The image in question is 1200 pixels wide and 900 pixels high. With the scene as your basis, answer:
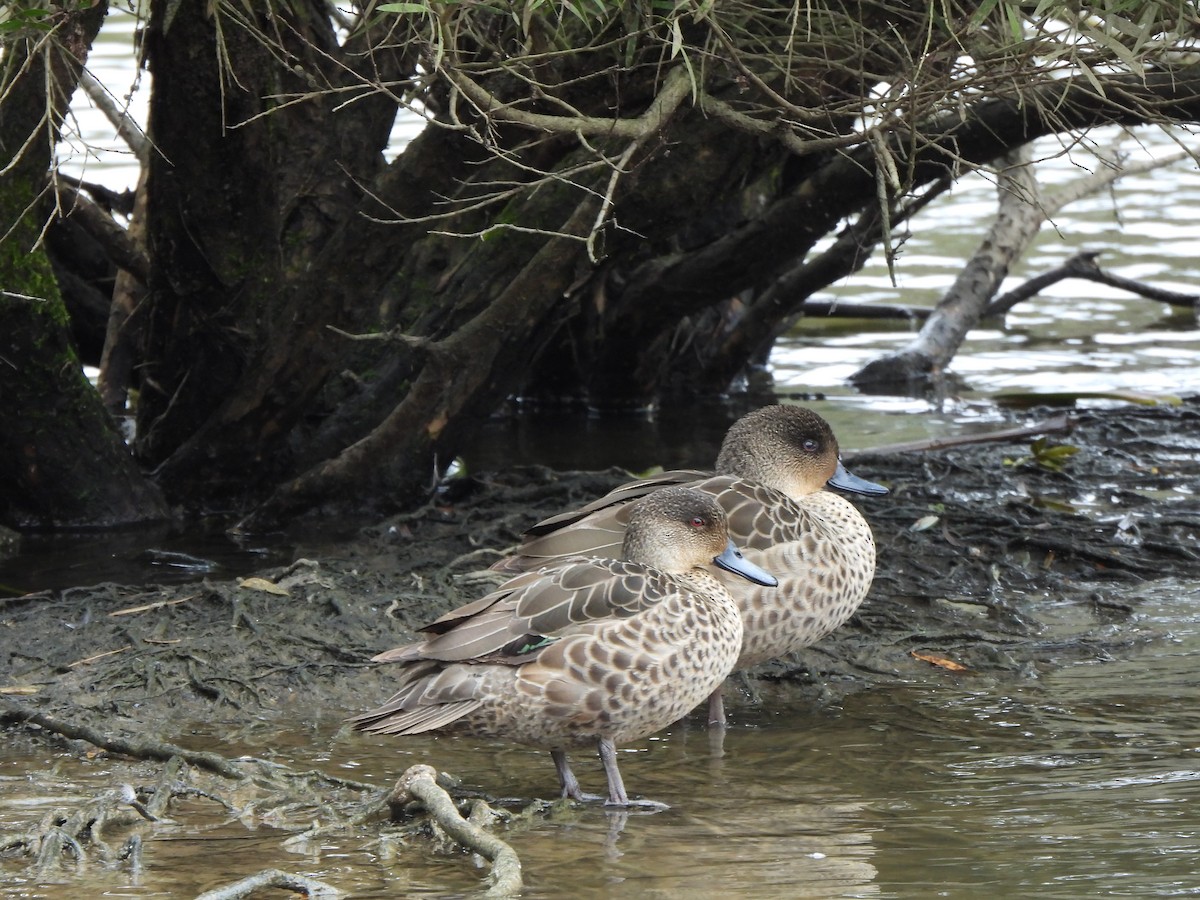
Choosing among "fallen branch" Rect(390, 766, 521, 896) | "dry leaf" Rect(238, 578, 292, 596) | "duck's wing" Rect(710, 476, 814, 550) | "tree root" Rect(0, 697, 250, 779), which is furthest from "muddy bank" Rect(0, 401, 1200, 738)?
"fallen branch" Rect(390, 766, 521, 896)

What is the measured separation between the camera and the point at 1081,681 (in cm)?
539

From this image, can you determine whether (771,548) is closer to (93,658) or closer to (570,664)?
(570,664)

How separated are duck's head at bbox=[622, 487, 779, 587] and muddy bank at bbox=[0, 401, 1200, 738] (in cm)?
75

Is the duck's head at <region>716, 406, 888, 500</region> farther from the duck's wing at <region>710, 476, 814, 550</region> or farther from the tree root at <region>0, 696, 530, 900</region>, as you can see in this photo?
the tree root at <region>0, 696, 530, 900</region>

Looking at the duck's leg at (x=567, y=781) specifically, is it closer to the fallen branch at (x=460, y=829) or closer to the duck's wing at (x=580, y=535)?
the fallen branch at (x=460, y=829)

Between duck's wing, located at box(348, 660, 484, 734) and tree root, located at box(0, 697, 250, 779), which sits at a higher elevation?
duck's wing, located at box(348, 660, 484, 734)

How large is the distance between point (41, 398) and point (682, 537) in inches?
134

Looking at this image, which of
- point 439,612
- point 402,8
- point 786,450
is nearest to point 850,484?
point 786,450

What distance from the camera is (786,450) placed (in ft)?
19.4

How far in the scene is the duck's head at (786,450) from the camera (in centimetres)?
590

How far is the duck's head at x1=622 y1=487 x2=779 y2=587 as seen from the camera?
4.86 m

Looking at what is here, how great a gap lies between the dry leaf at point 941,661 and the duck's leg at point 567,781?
1.63m

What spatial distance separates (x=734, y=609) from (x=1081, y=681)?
140cm

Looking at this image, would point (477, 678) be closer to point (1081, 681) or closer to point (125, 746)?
point (125, 746)
